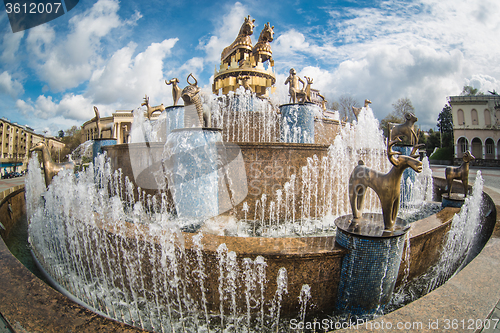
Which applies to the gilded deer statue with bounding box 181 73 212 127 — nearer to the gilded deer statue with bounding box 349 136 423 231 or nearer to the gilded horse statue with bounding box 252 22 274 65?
the gilded deer statue with bounding box 349 136 423 231

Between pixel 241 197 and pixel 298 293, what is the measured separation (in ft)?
10.3

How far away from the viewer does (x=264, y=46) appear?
17.9 meters

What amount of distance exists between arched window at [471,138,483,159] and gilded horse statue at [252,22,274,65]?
40.6m

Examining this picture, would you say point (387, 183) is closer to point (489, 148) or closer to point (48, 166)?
point (48, 166)

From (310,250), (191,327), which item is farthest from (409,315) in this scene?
(191,327)

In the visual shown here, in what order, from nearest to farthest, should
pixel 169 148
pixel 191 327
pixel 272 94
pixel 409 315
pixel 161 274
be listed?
pixel 409 315, pixel 191 327, pixel 161 274, pixel 169 148, pixel 272 94

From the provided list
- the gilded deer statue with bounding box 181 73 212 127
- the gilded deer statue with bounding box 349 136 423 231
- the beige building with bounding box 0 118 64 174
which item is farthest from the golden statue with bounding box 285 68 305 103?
the beige building with bounding box 0 118 64 174

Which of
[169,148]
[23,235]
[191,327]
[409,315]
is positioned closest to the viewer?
[409,315]

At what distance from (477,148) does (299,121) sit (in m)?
45.9

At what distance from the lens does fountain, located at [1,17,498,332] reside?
3186mm

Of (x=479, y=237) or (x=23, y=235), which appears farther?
(x=23, y=235)

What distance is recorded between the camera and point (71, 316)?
6.55ft

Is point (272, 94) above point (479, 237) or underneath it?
above

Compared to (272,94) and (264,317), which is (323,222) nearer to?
(264,317)
